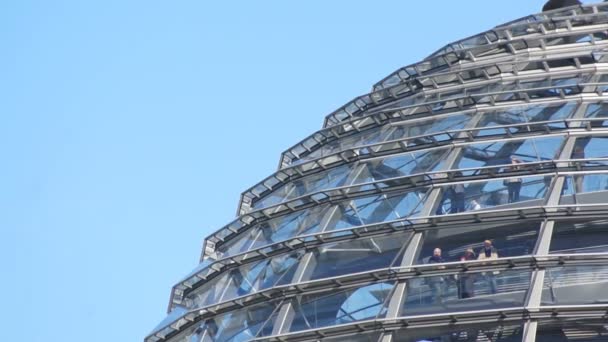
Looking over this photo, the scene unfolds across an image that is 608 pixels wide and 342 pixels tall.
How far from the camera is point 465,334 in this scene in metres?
29.0

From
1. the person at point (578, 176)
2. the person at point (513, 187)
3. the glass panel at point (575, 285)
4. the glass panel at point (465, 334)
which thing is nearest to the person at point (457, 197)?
the person at point (513, 187)

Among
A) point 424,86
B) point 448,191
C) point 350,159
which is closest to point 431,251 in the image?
point 448,191

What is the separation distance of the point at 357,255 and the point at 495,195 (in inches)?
119

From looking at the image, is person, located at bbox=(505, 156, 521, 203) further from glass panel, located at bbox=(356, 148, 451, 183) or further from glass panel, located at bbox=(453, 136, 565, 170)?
glass panel, located at bbox=(356, 148, 451, 183)

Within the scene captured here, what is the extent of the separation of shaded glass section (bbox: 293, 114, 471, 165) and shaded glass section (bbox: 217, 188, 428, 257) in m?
3.22

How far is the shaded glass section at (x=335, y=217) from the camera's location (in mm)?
33875

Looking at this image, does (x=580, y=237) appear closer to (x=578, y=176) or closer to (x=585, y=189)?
(x=585, y=189)

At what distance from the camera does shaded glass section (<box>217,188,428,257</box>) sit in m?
33.9

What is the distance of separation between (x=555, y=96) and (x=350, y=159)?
4995 mm

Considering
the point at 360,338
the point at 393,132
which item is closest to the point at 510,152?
the point at 393,132

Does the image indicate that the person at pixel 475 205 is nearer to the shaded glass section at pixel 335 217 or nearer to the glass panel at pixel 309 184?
the shaded glass section at pixel 335 217

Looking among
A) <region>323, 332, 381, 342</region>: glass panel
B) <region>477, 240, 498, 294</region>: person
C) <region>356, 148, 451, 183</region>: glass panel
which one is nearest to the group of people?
<region>477, 240, 498, 294</region>: person

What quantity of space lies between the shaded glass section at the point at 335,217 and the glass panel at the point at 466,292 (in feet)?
9.55

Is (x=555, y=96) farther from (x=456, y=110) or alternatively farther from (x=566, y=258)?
(x=566, y=258)
